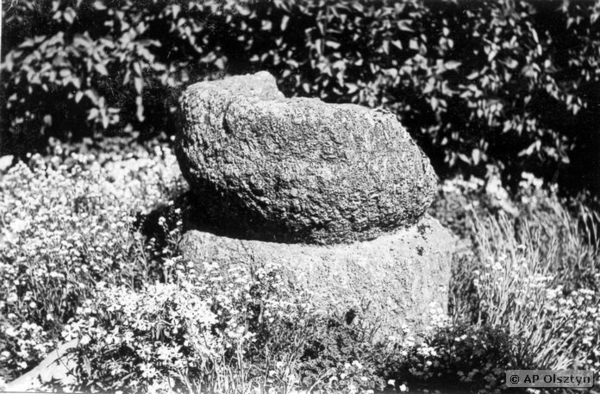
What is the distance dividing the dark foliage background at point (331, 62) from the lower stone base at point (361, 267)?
194cm

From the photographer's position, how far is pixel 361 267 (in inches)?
149

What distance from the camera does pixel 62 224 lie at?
15.0 feet

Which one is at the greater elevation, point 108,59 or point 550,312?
point 108,59

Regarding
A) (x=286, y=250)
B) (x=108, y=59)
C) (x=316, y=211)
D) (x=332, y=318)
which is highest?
(x=108, y=59)

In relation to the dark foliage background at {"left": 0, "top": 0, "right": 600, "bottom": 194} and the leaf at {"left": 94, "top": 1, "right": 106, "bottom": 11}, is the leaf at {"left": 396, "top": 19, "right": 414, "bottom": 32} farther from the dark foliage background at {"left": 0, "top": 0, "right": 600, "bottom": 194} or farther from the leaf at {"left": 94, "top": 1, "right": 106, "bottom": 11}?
the leaf at {"left": 94, "top": 1, "right": 106, "bottom": 11}

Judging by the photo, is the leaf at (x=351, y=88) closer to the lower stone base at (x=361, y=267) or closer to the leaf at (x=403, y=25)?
the leaf at (x=403, y=25)

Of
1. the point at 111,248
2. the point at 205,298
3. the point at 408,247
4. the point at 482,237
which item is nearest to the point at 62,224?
the point at 111,248

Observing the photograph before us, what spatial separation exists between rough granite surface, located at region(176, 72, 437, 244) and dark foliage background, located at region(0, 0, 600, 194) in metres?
1.79

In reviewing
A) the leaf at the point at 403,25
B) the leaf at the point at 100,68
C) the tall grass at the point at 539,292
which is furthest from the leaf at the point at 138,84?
the tall grass at the point at 539,292

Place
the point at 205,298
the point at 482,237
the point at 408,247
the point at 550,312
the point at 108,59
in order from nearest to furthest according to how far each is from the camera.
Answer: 1. the point at 205,298
2. the point at 408,247
3. the point at 550,312
4. the point at 482,237
5. the point at 108,59

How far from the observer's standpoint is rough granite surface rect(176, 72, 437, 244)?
3.61m

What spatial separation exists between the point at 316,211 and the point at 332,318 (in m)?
0.59

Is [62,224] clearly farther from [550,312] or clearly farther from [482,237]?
[550,312]

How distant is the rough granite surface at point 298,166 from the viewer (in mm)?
3605
